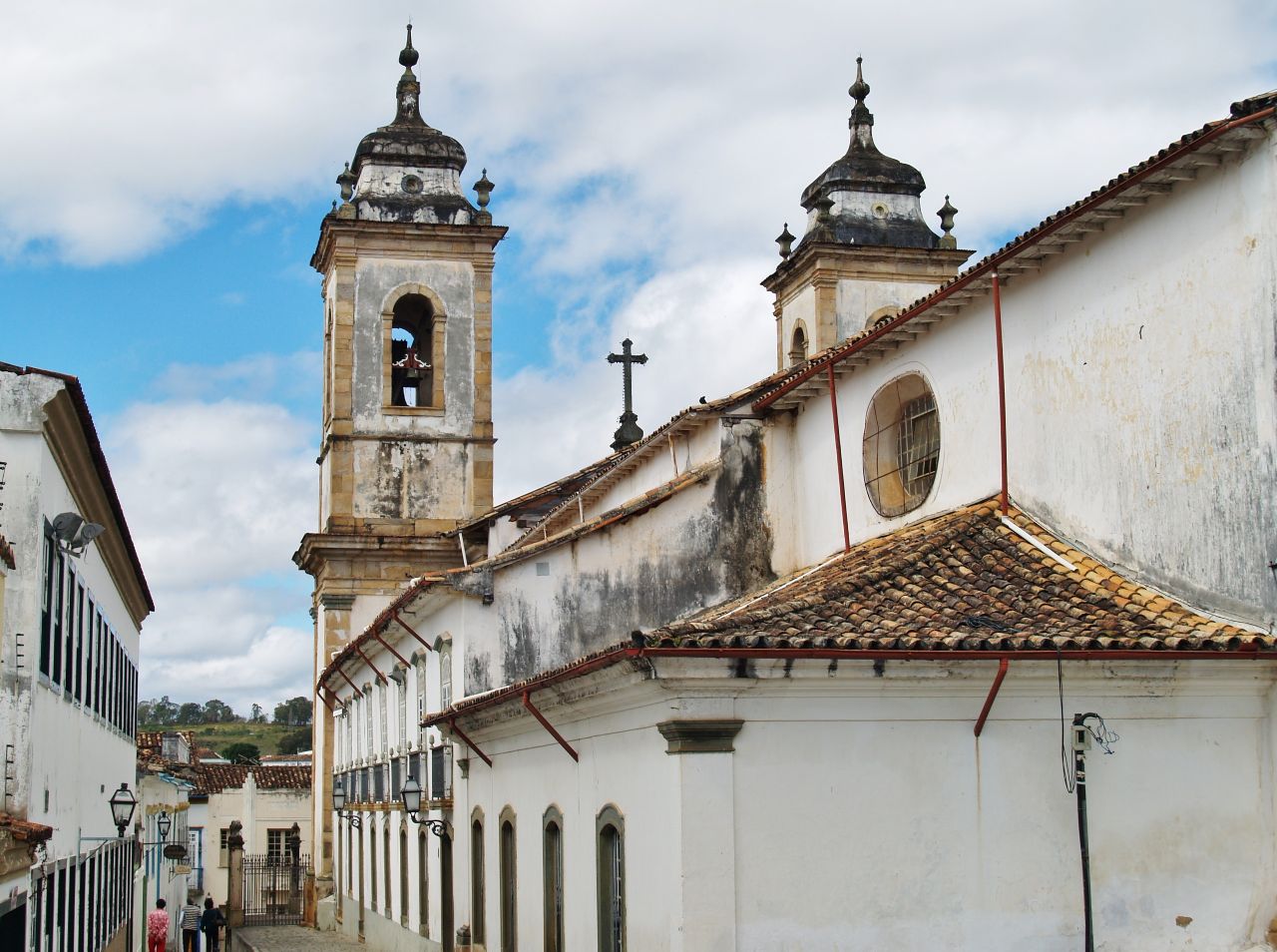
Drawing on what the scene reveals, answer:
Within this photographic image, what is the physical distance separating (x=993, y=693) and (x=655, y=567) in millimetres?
6790

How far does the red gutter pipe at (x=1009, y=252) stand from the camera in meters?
11.7

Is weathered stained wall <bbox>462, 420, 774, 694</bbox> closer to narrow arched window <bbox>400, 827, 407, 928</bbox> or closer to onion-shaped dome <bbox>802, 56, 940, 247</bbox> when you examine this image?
narrow arched window <bbox>400, 827, 407, 928</bbox>

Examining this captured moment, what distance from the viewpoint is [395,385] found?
3441cm

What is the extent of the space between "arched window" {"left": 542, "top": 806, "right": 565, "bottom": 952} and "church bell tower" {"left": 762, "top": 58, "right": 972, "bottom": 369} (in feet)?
57.3

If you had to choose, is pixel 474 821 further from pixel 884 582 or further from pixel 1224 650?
pixel 1224 650

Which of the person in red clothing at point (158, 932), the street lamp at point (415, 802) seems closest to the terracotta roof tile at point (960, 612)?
the street lamp at point (415, 802)

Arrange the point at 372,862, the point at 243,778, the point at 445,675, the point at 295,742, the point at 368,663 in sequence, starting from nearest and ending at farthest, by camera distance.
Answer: the point at 445,675 < the point at 368,663 < the point at 372,862 < the point at 243,778 < the point at 295,742

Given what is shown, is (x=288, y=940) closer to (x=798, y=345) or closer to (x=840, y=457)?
(x=798, y=345)

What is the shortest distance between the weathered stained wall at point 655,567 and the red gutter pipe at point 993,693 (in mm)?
6339

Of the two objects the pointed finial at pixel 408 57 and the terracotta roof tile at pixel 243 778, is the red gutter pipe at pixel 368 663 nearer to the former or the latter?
the pointed finial at pixel 408 57

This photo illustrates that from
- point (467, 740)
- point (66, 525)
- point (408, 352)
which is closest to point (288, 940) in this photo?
point (408, 352)

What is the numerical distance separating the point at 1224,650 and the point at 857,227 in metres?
21.8

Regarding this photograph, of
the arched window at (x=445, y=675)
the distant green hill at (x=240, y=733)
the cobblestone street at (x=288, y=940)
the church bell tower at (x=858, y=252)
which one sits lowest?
the cobblestone street at (x=288, y=940)

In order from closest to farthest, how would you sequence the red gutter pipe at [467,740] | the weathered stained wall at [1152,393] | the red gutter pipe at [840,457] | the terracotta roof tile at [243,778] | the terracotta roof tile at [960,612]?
the terracotta roof tile at [960,612], the weathered stained wall at [1152,393], the red gutter pipe at [840,457], the red gutter pipe at [467,740], the terracotta roof tile at [243,778]
